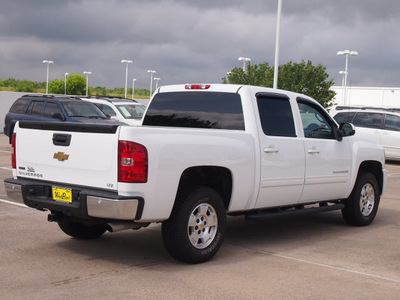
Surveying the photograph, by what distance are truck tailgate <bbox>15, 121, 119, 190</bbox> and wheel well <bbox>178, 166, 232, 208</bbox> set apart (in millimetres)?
931

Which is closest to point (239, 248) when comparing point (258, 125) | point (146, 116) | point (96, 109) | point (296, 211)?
point (296, 211)

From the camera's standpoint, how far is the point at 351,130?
862 centimetres

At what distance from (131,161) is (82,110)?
46.2 ft

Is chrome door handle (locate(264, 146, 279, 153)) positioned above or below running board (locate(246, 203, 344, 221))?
above

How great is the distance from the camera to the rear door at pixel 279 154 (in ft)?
23.6

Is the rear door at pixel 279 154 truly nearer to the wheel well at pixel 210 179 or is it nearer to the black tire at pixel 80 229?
the wheel well at pixel 210 179

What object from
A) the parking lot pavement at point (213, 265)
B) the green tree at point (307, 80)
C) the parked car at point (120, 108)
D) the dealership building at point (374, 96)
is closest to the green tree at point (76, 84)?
the dealership building at point (374, 96)

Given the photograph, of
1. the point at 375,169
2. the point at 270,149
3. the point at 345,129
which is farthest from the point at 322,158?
the point at 375,169

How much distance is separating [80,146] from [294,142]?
288 centimetres

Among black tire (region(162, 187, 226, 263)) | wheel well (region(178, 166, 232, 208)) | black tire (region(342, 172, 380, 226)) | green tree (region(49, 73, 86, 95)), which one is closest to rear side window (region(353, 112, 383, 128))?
black tire (region(342, 172, 380, 226))

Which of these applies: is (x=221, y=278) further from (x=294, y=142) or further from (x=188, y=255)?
(x=294, y=142)

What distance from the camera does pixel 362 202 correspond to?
29.9 ft

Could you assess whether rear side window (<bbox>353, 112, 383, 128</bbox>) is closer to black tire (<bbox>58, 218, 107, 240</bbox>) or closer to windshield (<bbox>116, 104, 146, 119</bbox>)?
windshield (<bbox>116, 104, 146, 119</bbox>)

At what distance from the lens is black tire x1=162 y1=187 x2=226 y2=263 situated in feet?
20.2
